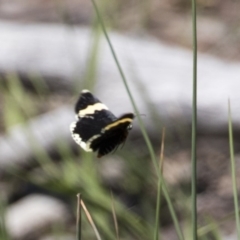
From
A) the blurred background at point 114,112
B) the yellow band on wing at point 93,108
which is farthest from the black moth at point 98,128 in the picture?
the blurred background at point 114,112

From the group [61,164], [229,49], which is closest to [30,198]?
[61,164]

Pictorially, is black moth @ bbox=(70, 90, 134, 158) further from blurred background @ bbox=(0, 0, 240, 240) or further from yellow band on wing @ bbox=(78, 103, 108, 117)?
blurred background @ bbox=(0, 0, 240, 240)

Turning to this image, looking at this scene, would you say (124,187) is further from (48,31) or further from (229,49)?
(229,49)

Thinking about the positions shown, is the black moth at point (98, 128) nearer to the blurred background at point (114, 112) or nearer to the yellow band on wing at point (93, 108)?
the yellow band on wing at point (93, 108)

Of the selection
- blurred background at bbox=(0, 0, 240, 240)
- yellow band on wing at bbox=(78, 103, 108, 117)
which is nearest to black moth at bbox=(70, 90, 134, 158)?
yellow band on wing at bbox=(78, 103, 108, 117)

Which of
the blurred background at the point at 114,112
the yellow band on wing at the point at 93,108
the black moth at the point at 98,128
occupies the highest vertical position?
the yellow band on wing at the point at 93,108

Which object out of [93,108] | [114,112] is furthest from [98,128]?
[114,112]
